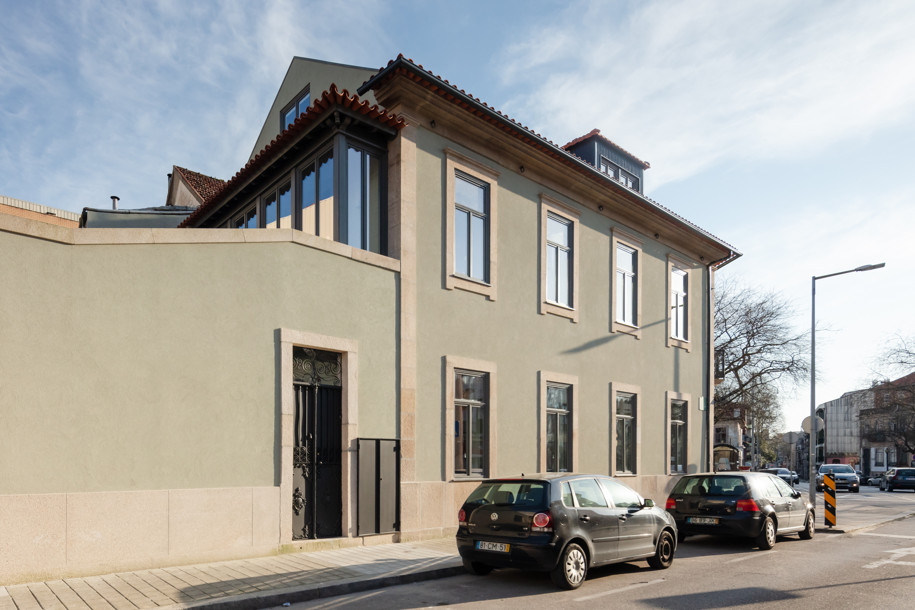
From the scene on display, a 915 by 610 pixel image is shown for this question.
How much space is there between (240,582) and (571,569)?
4.05m

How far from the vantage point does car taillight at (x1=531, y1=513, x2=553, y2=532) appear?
891cm

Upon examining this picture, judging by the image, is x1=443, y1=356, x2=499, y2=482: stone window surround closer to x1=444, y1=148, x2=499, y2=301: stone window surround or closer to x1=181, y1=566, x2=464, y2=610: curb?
x1=444, y1=148, x2=499, y2=301: stone window surround

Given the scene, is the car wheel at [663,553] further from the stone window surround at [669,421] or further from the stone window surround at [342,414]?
the stone window surround at [669,421]

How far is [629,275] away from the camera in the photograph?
20422 millimetres

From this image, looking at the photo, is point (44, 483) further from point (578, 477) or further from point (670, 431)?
point (670, 431)

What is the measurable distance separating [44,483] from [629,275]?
15634 millimetres

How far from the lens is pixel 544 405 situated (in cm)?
1634

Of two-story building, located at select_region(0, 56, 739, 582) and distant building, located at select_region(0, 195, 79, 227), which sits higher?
distant building, located at select_region(0, 195, 79, 227)

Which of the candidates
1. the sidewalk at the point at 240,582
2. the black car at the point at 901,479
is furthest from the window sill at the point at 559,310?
the black car at the point at 901,479

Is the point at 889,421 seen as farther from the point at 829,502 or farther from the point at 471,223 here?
the point at 471,223

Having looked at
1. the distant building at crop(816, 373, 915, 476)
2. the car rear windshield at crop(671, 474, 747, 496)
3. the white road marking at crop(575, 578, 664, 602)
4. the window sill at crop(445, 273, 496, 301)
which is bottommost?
the distant building at crop(816, 373, 915, 476)

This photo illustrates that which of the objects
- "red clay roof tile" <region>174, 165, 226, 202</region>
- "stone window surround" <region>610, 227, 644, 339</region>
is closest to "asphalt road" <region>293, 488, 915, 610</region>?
"stone window surround" <region>610, 227, 644, 339</region>

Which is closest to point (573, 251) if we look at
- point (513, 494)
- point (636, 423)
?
point (636, 423)

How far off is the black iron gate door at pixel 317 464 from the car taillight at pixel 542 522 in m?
4.11
